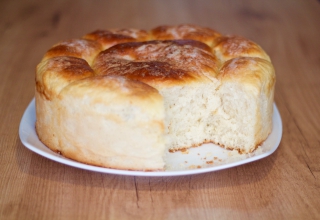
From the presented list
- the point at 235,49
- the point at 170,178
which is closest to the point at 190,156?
the point at 170,178

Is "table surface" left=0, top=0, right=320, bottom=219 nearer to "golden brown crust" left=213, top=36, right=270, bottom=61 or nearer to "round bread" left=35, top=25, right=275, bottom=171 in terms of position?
"round bread" left=35, top=25, right=275, bottom=171

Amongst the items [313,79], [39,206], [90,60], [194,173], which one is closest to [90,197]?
[39,206]

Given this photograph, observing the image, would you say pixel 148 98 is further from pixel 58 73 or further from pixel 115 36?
pixel 115 36

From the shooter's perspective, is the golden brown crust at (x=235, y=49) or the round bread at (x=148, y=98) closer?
the round bread at (x=148, y=98)

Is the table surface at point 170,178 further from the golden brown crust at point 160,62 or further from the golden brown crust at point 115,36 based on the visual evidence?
the golden brown crust at point 115,36

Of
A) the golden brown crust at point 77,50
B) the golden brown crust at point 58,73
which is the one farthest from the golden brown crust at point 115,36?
the golden brown crust at point 58,73

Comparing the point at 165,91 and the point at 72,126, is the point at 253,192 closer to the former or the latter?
the point at 165,91
